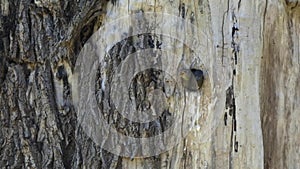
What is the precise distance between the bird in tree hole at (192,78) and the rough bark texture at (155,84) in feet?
0.08

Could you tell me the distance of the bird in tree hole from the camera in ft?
4.89

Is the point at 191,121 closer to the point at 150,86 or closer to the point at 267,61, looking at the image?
the point at 150,86

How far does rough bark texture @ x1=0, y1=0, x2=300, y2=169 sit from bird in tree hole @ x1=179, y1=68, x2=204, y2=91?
0.08 ft

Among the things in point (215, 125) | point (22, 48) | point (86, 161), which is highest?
point (22, 48)

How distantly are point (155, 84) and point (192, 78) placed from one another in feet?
0.35

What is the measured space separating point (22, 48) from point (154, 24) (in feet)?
1.35

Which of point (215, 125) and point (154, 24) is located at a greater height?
point (154, 24)

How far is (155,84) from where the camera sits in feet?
5.05

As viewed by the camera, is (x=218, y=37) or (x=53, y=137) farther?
(x=53, y=137)

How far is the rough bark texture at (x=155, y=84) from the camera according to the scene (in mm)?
1499

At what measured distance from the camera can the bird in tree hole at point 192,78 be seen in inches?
58.6

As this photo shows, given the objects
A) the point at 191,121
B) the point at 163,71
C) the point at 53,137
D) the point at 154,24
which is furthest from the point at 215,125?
the point at 53,137

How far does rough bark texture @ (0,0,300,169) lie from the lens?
1.50m

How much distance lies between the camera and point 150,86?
5.06 ft
